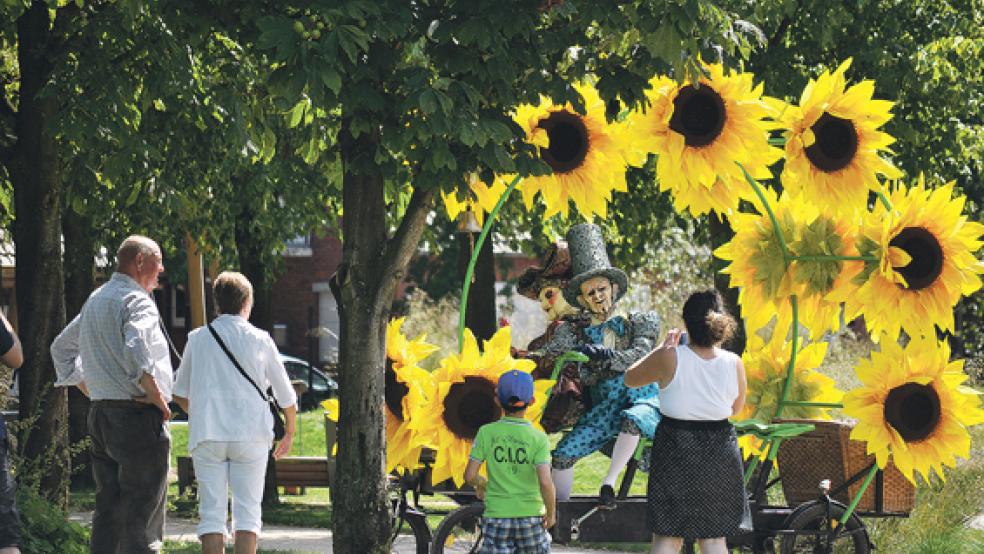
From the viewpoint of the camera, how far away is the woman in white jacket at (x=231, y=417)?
7934 mm

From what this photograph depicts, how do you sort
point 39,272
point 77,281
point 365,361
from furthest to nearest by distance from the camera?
point 77,281 < point 39,272 < point 365,361

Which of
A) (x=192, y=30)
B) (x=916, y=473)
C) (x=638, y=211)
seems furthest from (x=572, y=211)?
(x=192, y=30)

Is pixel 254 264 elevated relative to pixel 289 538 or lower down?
elevated

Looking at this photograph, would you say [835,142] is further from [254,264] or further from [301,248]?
[301,248]

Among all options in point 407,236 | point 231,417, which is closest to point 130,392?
point 231,417

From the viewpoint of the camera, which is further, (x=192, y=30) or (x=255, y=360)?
(x=192, y=30)

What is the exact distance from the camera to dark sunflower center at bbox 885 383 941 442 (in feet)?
29.1

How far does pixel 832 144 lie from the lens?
9.05 meters

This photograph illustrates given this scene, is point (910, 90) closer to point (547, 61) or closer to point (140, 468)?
point (547, 61)

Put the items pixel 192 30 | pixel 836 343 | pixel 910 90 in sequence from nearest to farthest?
pixel 192 30 → pixel 910 90 → pixel 836 343

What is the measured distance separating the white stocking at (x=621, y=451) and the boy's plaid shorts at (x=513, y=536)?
54.8 inches

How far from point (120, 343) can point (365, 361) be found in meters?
1.36

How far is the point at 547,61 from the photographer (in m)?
8.05

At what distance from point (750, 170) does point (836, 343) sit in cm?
→ 1067
